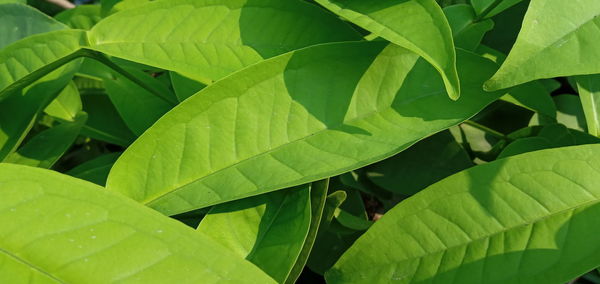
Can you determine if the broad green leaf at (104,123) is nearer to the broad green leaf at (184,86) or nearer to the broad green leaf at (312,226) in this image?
the broad green leaf at (184,86)

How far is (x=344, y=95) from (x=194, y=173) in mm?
156

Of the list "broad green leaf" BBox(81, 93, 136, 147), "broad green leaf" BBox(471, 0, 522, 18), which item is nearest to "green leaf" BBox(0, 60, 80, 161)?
"broad green leaf" BBox(81, 93, 136, 147)

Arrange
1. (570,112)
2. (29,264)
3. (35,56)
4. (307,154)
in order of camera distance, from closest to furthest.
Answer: (29,264) < (307,154) < (35,56) < (570,112)

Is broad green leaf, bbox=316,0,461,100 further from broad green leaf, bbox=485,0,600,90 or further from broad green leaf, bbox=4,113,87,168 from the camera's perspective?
broad green leaf, bbox=4,113,87,168

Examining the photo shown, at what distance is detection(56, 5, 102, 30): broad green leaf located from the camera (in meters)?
0.98

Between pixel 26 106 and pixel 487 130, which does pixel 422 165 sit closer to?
pixel 487 130

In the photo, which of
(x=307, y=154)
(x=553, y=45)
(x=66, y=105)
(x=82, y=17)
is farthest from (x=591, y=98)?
(x=82, y=17)

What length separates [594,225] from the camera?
50 cm

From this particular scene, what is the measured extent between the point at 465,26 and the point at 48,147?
496 millimetres

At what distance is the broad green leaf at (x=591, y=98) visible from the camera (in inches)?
24.3

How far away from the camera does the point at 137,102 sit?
77 cm

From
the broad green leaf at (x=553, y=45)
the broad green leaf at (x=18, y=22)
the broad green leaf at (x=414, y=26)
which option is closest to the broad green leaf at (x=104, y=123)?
the broad green leaf at (x=18, y=22)

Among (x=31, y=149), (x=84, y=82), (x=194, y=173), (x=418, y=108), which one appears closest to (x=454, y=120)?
(x=418, y=108)

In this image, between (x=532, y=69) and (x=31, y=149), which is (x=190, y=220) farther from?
(x=532, y=69)
